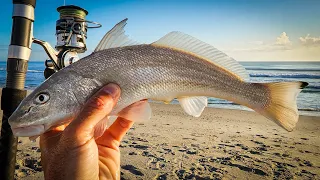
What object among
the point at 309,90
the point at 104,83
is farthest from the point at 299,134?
the point at 309,90

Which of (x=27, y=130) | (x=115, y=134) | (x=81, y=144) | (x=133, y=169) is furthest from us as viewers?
(x=133, y=169)

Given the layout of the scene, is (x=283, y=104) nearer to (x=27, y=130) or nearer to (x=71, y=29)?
(x=27, y=130)

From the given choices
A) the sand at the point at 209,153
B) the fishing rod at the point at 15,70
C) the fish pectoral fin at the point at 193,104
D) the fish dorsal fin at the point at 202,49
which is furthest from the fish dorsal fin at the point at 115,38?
the sand at the point at 209,153

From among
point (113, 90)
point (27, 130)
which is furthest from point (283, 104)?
point (27, 130)

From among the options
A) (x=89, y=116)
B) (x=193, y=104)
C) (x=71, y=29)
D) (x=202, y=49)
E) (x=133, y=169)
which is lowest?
(x=133, y=169)

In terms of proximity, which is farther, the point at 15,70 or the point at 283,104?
the point at 15,70

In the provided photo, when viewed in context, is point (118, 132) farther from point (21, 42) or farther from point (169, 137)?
point (169, 137)

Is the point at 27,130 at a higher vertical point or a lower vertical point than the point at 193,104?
lower
